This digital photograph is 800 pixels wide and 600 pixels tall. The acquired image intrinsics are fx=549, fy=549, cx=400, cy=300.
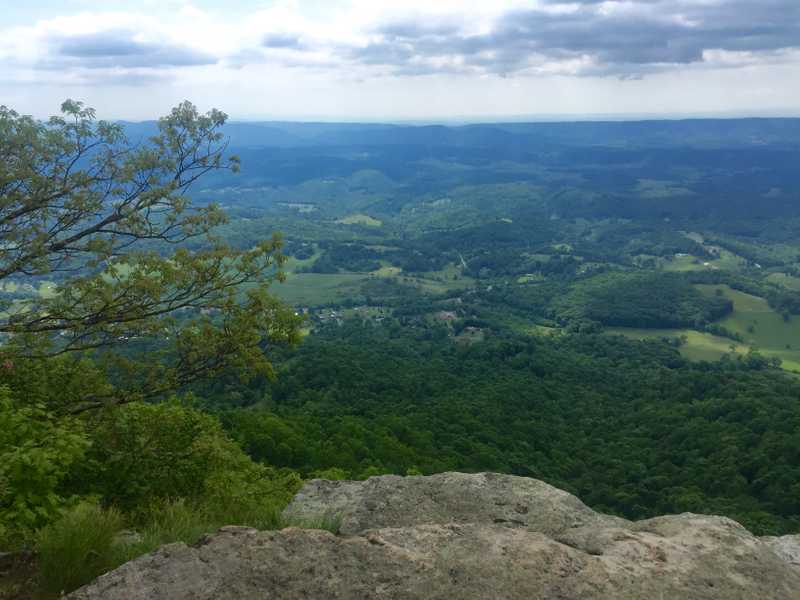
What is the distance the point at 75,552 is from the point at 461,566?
4.15 m

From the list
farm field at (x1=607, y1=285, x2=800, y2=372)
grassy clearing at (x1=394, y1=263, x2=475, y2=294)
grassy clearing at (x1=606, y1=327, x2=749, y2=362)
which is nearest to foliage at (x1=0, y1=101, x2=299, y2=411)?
grassy clearing at (x1=606, y1=327, x2=749, y2=362)

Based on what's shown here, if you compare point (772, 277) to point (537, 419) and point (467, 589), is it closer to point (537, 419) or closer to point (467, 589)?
point (537, 419)

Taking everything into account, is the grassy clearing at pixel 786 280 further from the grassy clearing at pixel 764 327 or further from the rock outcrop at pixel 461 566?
the rock outcrop at pixel 461 566

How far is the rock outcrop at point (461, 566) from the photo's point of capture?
17.9 feet

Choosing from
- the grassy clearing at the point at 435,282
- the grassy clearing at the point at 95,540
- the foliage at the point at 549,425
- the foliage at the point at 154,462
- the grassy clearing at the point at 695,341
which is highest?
the grassy clearing at the point at 95,540

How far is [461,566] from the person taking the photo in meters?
5.76

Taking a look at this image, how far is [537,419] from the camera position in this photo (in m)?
70.0

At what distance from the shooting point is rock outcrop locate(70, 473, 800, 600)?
5.45m

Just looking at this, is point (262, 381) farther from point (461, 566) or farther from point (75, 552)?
point (461, 566)

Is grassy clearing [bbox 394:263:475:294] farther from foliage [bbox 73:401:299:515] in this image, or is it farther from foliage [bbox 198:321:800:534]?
foliage [bbox 73:401:299:515]

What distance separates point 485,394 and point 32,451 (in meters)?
69.2

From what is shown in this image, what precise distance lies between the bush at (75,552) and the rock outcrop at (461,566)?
518 millimetres

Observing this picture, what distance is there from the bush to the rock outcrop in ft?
1.70

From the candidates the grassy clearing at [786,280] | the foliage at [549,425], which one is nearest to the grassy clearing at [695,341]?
the foliage at [549,425]
